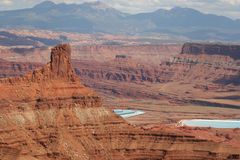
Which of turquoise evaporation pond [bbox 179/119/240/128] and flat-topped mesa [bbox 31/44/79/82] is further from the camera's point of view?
turquoise evaporation pond [bbox 179/119/240/128]

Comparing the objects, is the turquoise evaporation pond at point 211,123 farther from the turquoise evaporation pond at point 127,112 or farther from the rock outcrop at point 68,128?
the rock outcrop at point 68,128

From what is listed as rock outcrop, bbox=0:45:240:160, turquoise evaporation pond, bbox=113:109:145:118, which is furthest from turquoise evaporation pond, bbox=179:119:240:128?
rock outcrop, bbox=0:45:240:160

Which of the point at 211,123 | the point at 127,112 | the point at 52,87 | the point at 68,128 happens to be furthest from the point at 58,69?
the point at 127,112

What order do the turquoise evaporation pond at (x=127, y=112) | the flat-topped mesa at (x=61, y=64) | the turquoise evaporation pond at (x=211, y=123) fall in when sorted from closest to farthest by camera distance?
the flat-topped mesa at (x=61, y=64) → the turquoise evaporation pond at (x=211, y=123) → the turquoise evaporation pond at (x=127, y=112)

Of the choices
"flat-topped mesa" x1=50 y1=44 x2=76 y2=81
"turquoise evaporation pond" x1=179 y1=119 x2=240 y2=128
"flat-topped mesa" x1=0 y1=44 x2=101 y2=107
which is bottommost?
"turquoise evaporation pond" x1=179 y1=119 x2=240 y2=128

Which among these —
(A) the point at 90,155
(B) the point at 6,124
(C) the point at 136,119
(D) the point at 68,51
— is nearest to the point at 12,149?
(B) the point at 6,124

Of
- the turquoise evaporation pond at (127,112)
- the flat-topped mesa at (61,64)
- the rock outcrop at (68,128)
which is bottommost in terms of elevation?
the turquoise evaporation pond at (127,112)

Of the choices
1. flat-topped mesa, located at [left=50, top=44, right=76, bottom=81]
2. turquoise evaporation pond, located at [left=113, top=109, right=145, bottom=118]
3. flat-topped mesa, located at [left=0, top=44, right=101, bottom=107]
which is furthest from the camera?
turquoise evaporation pond, located at [left=113, top=109, right=145, bottom=118]

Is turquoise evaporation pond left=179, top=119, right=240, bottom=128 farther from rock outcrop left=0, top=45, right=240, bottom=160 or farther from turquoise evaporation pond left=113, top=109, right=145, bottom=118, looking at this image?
rock outcrop left=0, top=45, right=240, bottom=160

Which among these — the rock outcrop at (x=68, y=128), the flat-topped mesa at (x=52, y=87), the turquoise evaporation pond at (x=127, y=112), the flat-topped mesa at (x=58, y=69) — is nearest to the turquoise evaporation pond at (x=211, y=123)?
the turquoise evaporation pond at (x=127, y=112)
